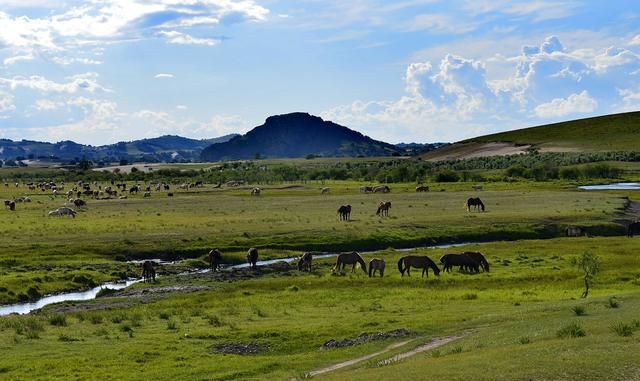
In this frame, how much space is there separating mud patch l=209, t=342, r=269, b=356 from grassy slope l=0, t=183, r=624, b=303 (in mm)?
18530

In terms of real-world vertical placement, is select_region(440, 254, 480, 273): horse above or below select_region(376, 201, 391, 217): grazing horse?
below

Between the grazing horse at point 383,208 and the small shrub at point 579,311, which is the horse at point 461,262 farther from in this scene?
the grazing horse at point 383,208

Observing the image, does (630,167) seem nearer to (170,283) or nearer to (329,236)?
(329,236)

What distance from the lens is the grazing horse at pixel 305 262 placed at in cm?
4541

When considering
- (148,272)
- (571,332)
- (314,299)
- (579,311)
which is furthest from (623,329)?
(148,272)

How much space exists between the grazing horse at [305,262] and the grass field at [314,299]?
576mm

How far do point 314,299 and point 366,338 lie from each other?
1112cm

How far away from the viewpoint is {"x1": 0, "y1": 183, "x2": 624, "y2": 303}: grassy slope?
47562 millimetres

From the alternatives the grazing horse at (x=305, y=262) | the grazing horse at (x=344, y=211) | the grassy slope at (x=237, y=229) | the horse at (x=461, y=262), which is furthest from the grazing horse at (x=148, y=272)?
the grazing horse at (x=344, y=211)

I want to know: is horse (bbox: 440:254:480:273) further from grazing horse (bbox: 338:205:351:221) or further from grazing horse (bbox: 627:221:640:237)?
grazing horse (bbox: 338:205:351:221)

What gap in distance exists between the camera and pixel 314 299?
3562cm

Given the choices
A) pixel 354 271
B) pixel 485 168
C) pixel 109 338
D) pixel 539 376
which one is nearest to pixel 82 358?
pixel 109 338

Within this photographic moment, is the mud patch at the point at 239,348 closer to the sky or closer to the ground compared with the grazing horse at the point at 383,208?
closer to the ground

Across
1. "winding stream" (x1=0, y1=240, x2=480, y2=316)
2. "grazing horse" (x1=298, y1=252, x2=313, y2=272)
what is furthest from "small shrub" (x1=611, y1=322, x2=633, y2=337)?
"grazing horse" (x1=298, y1=252, x2=313, y2=272)
